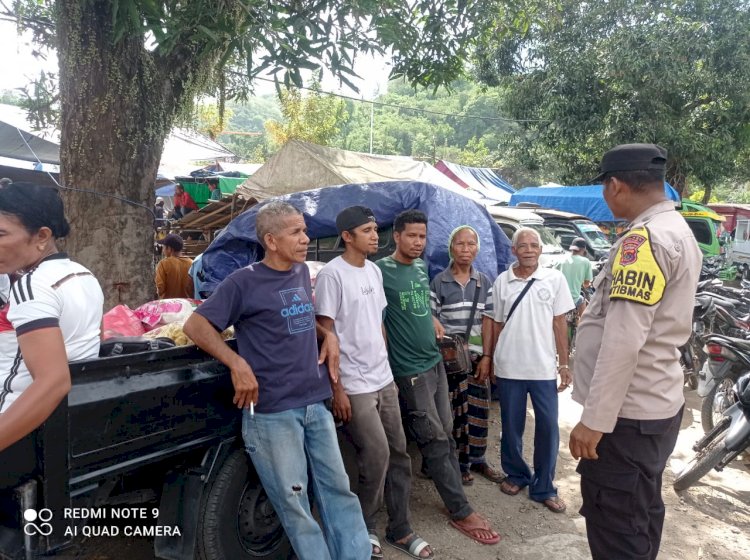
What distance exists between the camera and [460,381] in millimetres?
3955

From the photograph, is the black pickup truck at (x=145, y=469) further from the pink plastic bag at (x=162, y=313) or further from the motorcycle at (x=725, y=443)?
the motorcycle at (x=725, y=443)

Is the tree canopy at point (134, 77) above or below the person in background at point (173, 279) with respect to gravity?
above

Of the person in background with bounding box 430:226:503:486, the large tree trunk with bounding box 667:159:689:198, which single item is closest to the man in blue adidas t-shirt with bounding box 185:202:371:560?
the person in background with bounding box 430:226:503:486

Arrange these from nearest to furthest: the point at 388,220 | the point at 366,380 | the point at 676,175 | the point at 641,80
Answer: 1. the point at 366,380
2. the point at 388,220
3. the point at 641,80
4. the point at 676,175

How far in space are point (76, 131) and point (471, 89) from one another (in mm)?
70533

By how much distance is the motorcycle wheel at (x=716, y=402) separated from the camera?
4.66 meters

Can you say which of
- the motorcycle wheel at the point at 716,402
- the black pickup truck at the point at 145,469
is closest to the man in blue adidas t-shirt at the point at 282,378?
the black pickup truck at the point at 145,469

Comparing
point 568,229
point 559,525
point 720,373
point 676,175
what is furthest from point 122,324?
point 676,175

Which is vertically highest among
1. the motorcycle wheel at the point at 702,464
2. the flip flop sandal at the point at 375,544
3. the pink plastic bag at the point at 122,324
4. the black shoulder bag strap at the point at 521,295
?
the black shoulder bag strap at the point at 521,295

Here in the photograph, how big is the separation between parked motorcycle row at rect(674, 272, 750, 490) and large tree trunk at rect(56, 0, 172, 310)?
4.15 metres

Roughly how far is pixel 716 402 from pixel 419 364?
3013 mm

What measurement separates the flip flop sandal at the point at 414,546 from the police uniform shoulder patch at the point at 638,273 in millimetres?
1765

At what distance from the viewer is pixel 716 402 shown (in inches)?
186

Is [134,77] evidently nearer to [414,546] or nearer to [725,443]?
[414,546]
